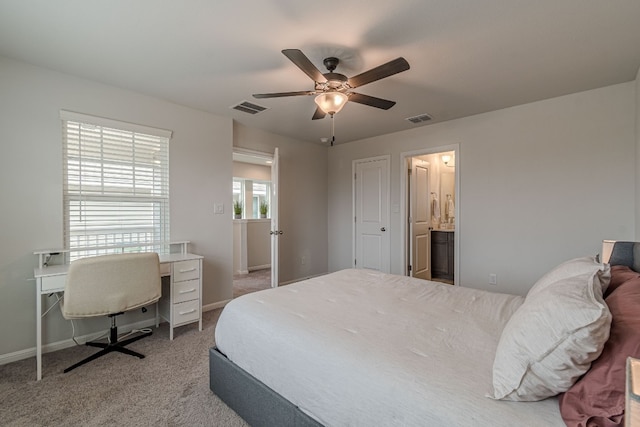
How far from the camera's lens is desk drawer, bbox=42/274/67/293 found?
2172 millimetres

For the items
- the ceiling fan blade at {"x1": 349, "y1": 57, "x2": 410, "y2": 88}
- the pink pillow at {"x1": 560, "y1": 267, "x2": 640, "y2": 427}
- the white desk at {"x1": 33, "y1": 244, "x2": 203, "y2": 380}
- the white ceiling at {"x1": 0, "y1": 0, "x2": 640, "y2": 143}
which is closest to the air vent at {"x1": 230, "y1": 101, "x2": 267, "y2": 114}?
the white ceiling at {"x1": 0, "y1": 0, "x2": 640, "y2": 143}

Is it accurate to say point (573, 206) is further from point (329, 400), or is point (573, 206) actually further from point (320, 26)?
point (329, 400)

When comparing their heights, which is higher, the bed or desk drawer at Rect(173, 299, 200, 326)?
the bed

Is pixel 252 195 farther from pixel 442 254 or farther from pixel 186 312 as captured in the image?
pixel 442 254

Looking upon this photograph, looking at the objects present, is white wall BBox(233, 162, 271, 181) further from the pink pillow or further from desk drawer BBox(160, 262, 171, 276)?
the pink pillow

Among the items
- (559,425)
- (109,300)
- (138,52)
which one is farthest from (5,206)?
(559,425)

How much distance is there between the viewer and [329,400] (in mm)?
1184

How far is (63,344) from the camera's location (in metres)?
2.58

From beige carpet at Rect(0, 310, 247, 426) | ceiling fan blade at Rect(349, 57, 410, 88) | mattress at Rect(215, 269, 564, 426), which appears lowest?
beige carpet at Rect(0, 310, 247, 426)

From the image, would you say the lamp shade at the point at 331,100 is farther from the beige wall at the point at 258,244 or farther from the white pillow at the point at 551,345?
the beige wall at the point at 258,244

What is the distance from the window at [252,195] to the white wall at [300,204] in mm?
1915

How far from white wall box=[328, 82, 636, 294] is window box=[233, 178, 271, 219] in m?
3.89

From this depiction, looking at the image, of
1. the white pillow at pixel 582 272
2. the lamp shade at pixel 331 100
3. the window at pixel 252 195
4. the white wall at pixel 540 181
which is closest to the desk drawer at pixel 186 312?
the lamp shade at pixel 331 100

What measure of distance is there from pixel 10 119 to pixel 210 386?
2.67 metres
